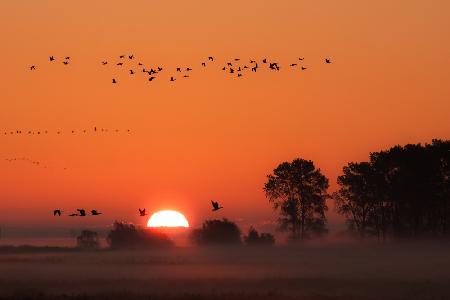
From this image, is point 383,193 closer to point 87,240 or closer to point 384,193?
point 384,193

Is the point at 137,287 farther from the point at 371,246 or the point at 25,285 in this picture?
the point at 371,246

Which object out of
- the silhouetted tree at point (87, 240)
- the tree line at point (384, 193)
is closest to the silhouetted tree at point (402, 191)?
the tree line at point (384, 193)

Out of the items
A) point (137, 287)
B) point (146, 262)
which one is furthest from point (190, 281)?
point (146, 262)

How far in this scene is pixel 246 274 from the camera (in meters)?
95.0

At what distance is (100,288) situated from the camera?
81500 mm

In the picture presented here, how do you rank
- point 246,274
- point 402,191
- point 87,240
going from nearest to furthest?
point 246,274 < point 402,191 < point 87,240

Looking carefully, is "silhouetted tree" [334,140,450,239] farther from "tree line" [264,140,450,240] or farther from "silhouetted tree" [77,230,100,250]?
"silhouetted tree" [77,230,100,250]

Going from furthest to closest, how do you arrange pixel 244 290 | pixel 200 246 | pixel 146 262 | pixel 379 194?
pixel 200 246
pixel 379 194
pixel 146 262
pixel 244 290

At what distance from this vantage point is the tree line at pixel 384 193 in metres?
124

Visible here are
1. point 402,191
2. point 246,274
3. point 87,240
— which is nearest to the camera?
point 246,274

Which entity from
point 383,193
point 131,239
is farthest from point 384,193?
point 131,239

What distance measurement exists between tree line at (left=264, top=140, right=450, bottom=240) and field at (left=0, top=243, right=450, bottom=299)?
400cm

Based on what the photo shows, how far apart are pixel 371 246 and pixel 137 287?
4923 centimetres

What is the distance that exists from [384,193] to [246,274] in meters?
36.8
